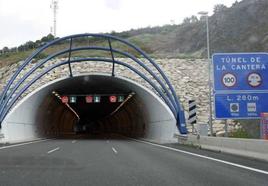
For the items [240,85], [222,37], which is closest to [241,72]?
[240,85]

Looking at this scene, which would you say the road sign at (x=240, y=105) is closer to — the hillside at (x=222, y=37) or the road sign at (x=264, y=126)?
the road sign at (x=264, y=126)

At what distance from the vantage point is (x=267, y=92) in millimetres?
19578

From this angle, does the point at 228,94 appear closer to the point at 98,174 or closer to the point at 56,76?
the point at 98,174

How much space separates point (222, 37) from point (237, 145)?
36.8m

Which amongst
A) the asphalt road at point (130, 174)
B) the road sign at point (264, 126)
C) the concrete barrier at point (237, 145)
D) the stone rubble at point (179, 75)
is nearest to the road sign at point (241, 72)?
the road sign at point (264, 126)

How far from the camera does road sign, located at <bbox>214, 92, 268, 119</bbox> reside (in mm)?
19219

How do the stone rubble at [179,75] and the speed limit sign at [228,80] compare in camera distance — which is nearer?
the speed limit sign at [228,80]

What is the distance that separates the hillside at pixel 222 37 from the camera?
4653 cm

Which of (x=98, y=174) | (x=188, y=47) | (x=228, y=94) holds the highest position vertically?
(x=188, y=47)

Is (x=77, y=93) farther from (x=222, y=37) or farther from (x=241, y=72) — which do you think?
(x=241, y=72)

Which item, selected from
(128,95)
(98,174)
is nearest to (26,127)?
(128,95)

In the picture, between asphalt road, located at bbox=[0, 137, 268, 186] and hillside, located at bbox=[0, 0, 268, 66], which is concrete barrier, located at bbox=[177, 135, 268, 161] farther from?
hillside, located at bbox=[0, 0, 268, 66]

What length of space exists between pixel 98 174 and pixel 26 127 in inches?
939

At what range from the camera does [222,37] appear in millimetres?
51594
